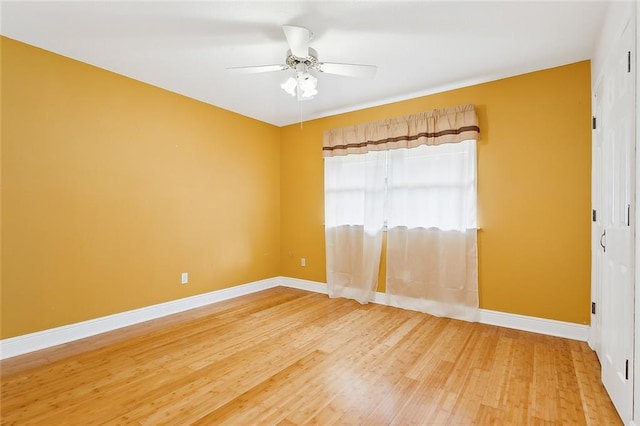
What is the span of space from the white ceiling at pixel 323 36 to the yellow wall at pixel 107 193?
32cm

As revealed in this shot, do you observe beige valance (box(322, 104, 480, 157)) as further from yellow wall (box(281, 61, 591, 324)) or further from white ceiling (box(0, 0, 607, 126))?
white ceiling (box(0, 0, 607, 126))

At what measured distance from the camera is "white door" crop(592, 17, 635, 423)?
5.18 ft

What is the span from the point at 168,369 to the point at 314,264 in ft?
8.51

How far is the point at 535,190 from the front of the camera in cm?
297

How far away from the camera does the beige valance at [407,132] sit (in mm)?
3268

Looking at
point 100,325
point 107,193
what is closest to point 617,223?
point 107,193

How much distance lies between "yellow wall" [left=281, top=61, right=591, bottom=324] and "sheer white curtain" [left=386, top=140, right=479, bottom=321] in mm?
142

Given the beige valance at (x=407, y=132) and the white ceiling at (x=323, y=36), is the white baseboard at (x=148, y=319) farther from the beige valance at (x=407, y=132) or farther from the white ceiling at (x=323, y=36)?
the white ceiling at (x=323, y=36)

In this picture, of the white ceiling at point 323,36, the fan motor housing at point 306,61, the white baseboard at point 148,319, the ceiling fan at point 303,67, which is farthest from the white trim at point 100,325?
the fan motor housing at point 306,61

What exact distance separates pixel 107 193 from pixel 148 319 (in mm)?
1420

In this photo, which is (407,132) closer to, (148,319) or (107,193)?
(107,193)

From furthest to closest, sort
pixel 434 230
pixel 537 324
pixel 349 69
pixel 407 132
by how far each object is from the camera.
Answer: pixel 407 132 < pixel 434 230 < pixel 537 324 < pixel 349 69

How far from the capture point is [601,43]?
2293mm

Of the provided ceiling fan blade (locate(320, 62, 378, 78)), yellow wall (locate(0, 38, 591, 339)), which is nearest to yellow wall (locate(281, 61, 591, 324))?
yellow wall (locate(0, 38, 591, 339))
